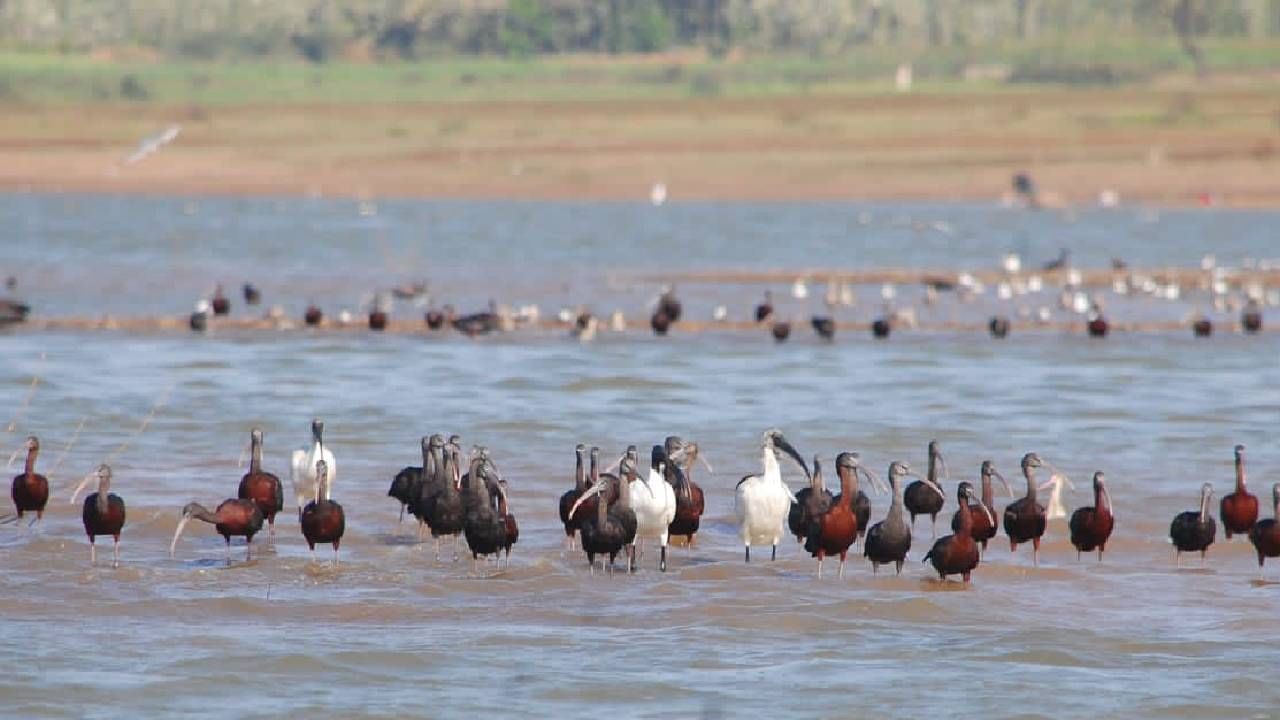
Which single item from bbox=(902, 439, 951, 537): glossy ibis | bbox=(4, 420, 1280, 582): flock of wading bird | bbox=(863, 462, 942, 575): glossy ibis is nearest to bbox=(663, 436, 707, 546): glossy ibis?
bbox=(4, 420, 1280, 582): flock of wading bird

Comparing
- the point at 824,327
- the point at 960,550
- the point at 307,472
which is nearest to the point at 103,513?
the point at 307,472

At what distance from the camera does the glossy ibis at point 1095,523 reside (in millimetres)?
20359

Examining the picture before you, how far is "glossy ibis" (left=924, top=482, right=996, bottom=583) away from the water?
24 cm

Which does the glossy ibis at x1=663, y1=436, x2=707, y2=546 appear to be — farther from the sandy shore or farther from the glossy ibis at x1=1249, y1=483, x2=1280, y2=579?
the sandy shore

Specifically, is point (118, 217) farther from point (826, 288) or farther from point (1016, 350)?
point (1016, 350)

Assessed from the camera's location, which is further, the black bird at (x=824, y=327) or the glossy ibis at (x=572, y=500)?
the black bird at (x=824, y=327)

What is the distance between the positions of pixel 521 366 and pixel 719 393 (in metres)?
4.54

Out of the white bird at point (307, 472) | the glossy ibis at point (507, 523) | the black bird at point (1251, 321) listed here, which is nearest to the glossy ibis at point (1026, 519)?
the glossy ibis at point (507, 523)

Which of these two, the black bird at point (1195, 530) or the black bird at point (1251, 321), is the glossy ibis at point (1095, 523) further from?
the black bird at point (1251, 321)

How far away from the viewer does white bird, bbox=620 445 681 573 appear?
19953 millimetres

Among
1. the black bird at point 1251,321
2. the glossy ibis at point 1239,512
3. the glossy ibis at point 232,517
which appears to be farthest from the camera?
the black bird at point 1251,321

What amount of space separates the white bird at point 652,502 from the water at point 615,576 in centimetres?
38

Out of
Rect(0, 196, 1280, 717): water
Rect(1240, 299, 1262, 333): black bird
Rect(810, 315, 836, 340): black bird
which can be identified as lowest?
Rect(0, 196, 1280, 717): water

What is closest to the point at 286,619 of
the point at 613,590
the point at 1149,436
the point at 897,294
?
the point at 613,590
